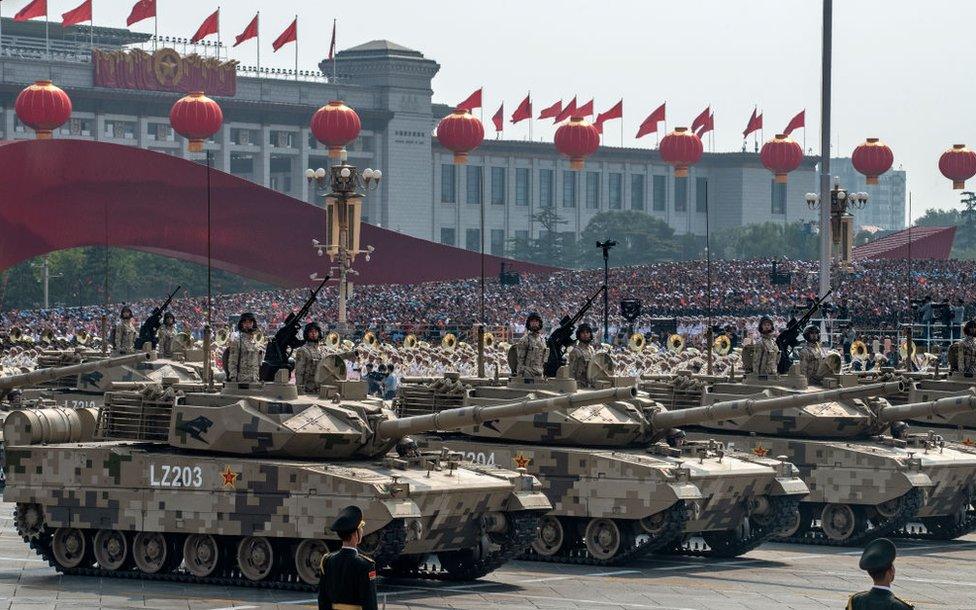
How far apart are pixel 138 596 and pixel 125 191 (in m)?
50.2

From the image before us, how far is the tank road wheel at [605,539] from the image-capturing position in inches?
1022

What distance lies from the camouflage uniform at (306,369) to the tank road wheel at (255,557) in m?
2.36

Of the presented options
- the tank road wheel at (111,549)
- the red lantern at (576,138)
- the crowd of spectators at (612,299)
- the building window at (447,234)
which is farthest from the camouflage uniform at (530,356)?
the building window at (447,234)

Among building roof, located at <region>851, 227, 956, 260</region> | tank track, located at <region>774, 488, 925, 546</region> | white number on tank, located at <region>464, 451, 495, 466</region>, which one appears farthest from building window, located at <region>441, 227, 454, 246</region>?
white number on tank, located at <region>464, 451, 495, 466</region>

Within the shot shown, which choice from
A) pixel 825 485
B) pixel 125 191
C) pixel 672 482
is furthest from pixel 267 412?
pixel 125 191

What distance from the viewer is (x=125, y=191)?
71.2 metres

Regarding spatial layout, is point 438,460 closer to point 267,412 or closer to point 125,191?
point 267,412

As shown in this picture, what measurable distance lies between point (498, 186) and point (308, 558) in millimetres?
120051

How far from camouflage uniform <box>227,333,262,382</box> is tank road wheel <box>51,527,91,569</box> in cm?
264

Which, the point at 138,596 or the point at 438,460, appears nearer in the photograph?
the point at 138,596

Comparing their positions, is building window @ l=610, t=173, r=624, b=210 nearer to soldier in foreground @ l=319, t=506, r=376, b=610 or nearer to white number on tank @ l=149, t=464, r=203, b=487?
white number on tank @ l=149, t=464, r=203, b=487

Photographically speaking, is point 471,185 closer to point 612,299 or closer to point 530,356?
point 612,299

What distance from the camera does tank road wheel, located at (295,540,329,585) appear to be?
2298 centimetres

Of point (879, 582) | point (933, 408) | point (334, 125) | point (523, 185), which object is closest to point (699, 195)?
point (523, 185)
